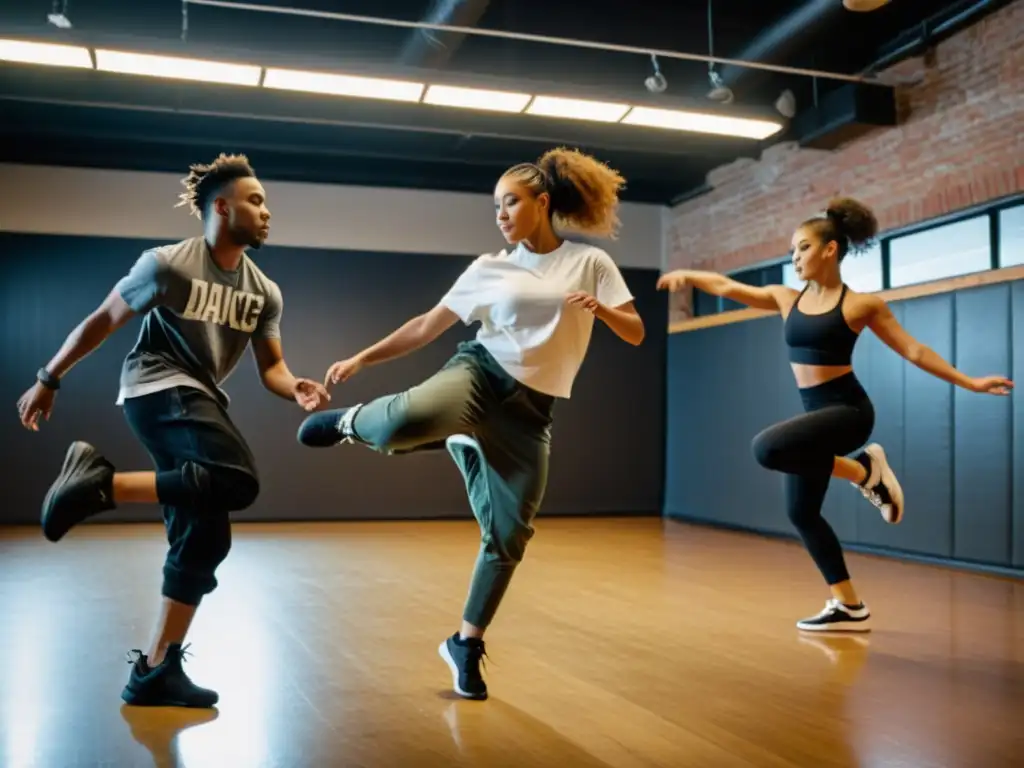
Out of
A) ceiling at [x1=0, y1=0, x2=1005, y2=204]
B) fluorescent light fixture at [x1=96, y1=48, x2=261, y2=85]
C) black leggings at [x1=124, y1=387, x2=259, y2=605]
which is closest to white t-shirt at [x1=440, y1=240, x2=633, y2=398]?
black leggings at [x1=124, y1=387, x2=259, y2=605]

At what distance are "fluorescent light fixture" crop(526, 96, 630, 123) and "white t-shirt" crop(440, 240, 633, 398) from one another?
3883mm

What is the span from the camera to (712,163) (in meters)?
8.81

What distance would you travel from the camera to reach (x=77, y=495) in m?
2.39

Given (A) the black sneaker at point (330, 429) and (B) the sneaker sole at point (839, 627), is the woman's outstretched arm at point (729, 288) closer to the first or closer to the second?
(B) the sneaker sole at point (839, 627)

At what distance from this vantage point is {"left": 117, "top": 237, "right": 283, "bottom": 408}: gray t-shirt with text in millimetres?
2471

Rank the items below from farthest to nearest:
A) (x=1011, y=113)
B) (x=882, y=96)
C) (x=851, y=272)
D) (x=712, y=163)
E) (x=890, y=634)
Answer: (x=712, y=163), (x=851, y=272), (x=882, y=96), (x=1011, y=113), (x=890, y=634)

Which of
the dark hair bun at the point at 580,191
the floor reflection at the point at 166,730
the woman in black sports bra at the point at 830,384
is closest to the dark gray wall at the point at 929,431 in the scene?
the woman in black sports bra at the point at 830,384

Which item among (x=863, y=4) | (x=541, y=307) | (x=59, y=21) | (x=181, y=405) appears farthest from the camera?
(x=59, y=21)

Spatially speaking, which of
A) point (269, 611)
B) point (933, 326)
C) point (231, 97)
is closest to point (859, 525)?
point (933, 326)

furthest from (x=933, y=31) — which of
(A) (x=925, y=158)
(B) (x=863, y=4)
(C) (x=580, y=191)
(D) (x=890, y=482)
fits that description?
(C) (x=580, y=191)

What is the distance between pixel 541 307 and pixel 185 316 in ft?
3.02

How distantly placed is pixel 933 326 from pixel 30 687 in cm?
521

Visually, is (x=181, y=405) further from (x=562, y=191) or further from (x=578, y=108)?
(x=578, y=108)

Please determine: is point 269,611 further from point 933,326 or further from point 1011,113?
point 1011,113
